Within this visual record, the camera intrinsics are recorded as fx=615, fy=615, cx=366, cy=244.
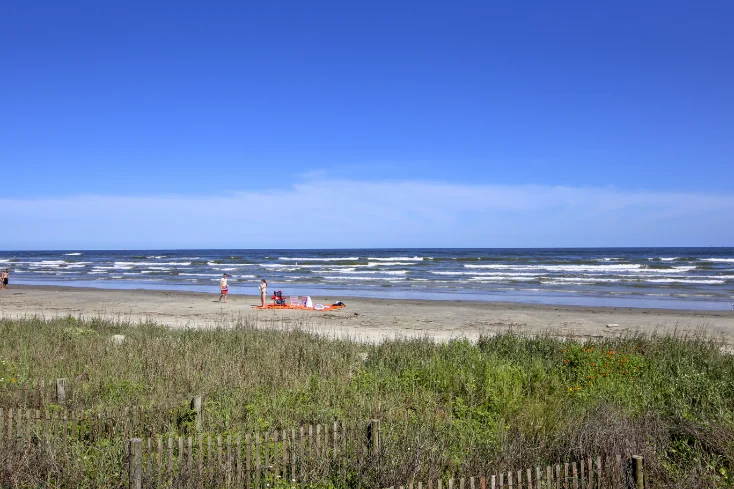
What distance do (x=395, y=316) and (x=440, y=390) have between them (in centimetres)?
1376

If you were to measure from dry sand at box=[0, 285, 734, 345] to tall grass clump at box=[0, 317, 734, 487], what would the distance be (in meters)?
5.02

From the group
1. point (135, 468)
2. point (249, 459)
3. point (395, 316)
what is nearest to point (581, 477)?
point (249, 459)

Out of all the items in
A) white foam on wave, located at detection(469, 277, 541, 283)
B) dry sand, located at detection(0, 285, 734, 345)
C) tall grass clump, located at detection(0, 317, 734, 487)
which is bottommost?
dry sand, located at detection(0, 285, 734, 345)

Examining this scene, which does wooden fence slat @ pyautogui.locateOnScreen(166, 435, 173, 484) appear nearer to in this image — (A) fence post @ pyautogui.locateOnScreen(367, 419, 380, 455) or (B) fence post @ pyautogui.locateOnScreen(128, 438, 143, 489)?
(B) fence post @ pyautogui.locateOnScreen(128, 438, 143, 489)

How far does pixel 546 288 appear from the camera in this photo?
3803cm

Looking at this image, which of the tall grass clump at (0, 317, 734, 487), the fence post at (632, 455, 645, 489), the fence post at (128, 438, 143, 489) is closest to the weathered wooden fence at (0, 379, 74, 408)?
the tall grass clump at (0, 317, 734, 487)

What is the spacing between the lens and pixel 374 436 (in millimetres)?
6273

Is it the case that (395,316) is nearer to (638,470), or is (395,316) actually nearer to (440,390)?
(440,390)

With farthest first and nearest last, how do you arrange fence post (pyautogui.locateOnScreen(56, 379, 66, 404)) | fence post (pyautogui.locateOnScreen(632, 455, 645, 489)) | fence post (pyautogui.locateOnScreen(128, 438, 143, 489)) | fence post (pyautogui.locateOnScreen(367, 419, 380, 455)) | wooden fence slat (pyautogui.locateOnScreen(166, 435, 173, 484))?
1. fence post (pyautogui.locateOnScreen(56, 379, 66, 404))
2. fence post (pyautogui.locateOnScreen(367, 419, 380, 455))
3. fence post (pyautogui.locateOnScreen(632, 455, 645, 489))
4. wooden fence slat (pyautogui.locateOnScreen(166, 435, 173, 484))
5. fence post (pyautogui.locateOnScreen(128, 438, 143, 489))

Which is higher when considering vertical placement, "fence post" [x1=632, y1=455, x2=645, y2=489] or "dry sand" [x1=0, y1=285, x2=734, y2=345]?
"fence post" [x1=632, y1=455, x2=645, y2=489]

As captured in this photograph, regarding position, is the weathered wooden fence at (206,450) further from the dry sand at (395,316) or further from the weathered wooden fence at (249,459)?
the dry sand at (395,316)

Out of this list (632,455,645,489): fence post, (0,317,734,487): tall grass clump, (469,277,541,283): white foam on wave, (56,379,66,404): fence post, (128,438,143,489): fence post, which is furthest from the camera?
(469,277,541,283): white foam on wave

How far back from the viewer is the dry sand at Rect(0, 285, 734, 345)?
19219 millimetres

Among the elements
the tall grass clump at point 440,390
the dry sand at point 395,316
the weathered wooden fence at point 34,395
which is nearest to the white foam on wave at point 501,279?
the dry sand at point 395,316
